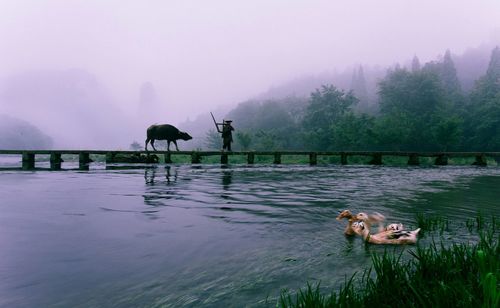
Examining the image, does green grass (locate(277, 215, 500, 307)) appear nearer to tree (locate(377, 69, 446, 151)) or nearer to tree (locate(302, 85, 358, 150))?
tree (locate(377, 69, 446, 151))

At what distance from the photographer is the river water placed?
11.6ft

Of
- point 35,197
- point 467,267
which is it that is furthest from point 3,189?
point 467,267

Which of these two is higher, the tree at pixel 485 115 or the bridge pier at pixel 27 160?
the tree at pixel 485 115

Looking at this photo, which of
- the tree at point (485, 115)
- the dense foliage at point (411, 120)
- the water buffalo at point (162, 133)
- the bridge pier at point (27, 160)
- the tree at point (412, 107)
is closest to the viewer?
the bridge pier at point (27, 160)

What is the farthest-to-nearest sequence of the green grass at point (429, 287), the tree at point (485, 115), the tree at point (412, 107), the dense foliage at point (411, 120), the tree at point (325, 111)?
the tree at point (325, 111) → the tree at point (485, 115) → the tree at point (412, 107) → the dense foliage at point (411, 120) → the green grass at point (429, 287)

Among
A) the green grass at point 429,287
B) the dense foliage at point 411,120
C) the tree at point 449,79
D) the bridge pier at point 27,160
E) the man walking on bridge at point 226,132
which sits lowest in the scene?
the green grass at point 429,287

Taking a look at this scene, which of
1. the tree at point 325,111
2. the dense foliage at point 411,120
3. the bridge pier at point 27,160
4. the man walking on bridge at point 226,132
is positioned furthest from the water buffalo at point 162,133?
the tree at point 325,111

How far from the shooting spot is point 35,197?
9.36m

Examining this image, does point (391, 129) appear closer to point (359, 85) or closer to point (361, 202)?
point (361, 202)

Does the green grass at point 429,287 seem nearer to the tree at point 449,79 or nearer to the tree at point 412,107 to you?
the tree at point 412,107

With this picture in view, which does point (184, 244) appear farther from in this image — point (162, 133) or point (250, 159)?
point (250, 159)

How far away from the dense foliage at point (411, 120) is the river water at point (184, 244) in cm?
4035

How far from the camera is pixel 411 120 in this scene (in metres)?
51.2

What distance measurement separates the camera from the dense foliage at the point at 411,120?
47.5 m
